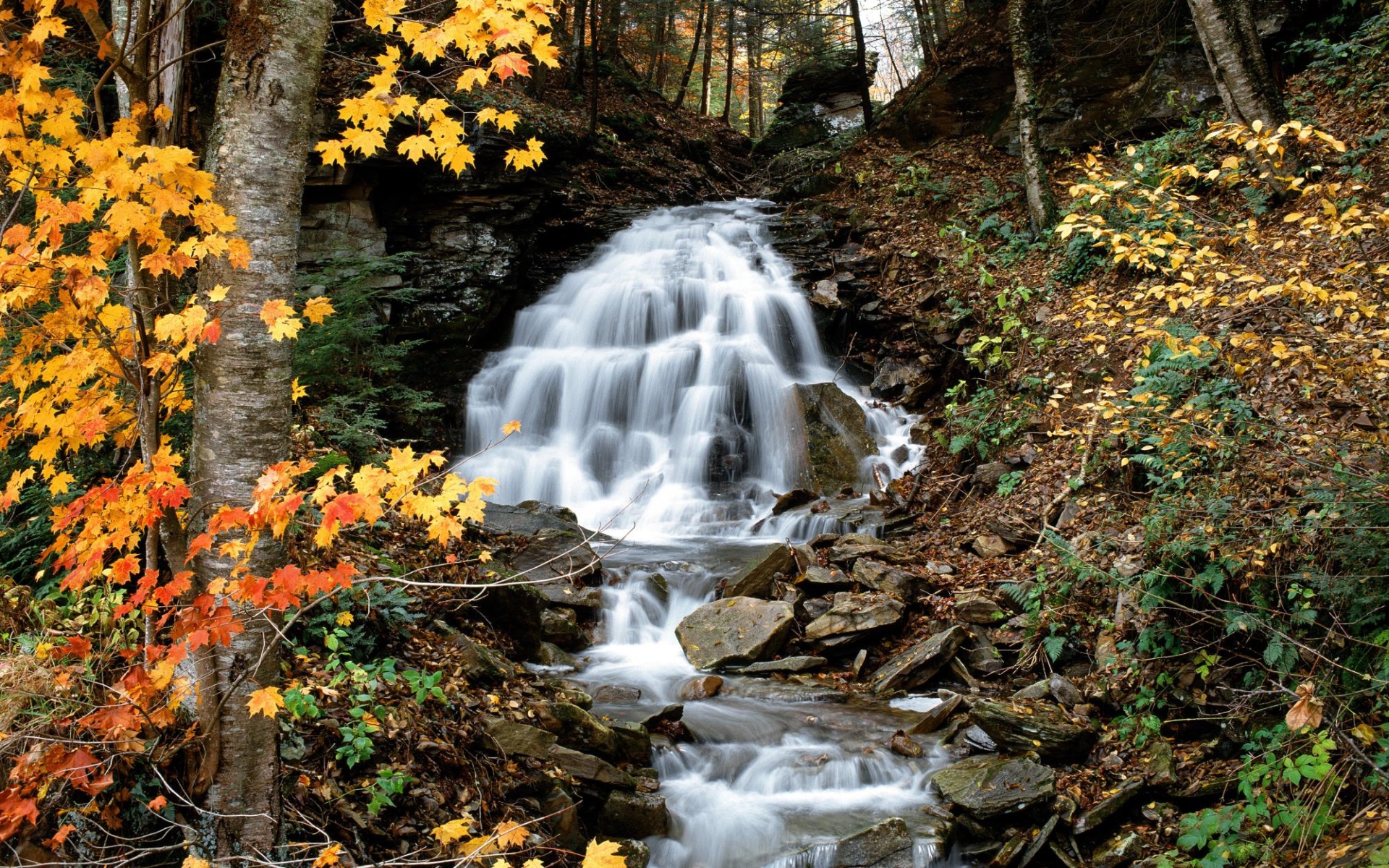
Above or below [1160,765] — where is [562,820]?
above

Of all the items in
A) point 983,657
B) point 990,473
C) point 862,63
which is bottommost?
point 983,657

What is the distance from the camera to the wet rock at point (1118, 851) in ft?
14.2

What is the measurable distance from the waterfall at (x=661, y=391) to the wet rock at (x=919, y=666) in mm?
3443

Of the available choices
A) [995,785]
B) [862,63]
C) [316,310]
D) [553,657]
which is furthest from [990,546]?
[862,63]

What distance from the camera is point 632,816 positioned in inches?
179

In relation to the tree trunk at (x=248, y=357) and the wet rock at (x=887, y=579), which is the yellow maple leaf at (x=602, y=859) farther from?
the wet rock at (x=887, y=579)

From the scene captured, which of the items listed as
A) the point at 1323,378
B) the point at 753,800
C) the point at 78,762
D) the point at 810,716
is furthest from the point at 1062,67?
the point at 78,762

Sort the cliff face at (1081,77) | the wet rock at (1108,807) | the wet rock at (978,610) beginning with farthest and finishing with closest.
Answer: the cliff face at (1081,77), the wet rock at (978,610), the wet rock at (1108,807)

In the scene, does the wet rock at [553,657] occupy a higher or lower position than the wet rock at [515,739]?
lower

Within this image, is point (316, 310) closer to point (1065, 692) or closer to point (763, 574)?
point (763, 574)

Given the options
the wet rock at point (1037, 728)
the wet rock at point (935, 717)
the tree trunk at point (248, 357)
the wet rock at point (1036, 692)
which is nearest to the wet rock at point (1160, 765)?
the wet rock at point (1037, 728)

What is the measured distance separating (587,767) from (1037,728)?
2896 mm

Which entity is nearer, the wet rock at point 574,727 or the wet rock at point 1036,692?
the wet rock at point 574,727

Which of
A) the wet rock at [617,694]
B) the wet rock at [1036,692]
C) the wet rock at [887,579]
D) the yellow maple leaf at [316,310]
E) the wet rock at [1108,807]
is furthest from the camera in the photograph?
the wet rock at [887,579]
